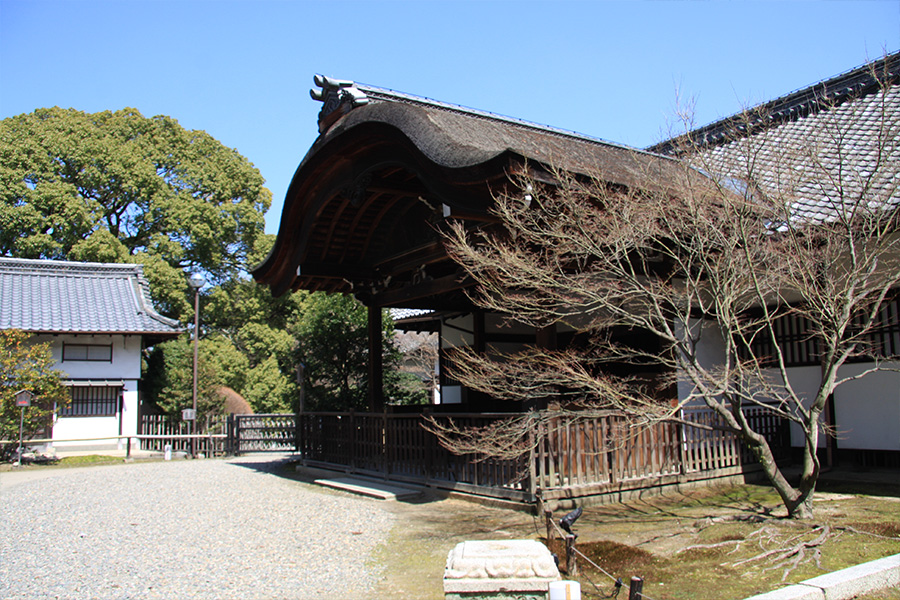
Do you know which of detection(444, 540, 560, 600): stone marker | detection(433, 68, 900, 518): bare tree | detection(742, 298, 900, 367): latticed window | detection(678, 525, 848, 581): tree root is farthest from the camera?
detection(742, 298, 900, 367): latticed window

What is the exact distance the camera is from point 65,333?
21.1 m

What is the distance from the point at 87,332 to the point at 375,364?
1345 cm

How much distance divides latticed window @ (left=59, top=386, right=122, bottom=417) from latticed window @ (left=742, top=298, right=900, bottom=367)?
19568 mm

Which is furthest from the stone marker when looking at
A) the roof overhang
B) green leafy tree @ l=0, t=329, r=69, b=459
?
green leafy tree @ l=0, t=329, r=69, b=459

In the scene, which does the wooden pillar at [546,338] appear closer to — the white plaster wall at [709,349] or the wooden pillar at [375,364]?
the white plaster wall at [709,349]

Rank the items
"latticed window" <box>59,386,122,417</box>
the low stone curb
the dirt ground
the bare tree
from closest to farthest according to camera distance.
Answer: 1. the low stone curb
2. the dirt ground
3. the bare tree
4. "latticed window" <box>59,386,122,417</box>

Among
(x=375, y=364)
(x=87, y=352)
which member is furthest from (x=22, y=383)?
(x=375, y=364)

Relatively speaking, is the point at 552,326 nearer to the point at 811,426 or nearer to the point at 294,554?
the point at 811,426

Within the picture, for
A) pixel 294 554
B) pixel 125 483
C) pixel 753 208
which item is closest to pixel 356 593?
pixel 294 554

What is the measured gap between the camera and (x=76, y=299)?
22.6 metres

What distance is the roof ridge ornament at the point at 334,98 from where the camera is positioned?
10.7 m

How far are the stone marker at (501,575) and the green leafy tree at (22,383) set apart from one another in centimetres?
1631

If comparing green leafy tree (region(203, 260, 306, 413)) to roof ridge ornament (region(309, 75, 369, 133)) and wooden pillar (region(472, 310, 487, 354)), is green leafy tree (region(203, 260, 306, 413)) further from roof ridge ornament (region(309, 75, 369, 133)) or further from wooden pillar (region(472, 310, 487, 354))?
roof ridge ornament (region(309, 75, 369, 133))

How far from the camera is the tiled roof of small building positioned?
21.8 feet
